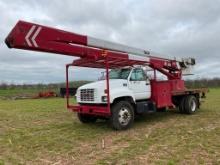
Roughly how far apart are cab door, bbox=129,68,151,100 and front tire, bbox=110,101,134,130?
2.80ft

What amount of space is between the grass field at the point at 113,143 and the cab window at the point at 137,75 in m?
1.61

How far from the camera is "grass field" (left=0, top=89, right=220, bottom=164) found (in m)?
5.59

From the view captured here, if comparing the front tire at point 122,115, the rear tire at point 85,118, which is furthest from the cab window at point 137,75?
the rear tire at point 85,118

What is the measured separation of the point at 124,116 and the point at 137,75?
1.84 m

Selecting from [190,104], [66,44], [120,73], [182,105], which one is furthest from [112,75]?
[190,104]

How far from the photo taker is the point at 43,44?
677cm

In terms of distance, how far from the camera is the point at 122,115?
8.55 meters

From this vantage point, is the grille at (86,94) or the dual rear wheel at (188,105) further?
the dual rear wheel at (188,105)

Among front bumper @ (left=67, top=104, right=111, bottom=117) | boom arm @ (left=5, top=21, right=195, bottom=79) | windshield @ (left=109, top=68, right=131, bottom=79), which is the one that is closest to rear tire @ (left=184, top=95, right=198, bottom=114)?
boom arm @ (left=5, top=21, right=195, bottom=79)

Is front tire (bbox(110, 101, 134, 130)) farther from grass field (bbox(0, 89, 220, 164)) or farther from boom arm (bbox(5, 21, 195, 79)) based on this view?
boom arm (bbox(5, 21, 195, 79))

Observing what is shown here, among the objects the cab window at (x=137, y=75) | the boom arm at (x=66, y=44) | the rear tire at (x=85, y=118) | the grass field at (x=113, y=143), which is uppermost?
the boom arm at (x=66, y=44)

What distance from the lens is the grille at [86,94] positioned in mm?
8789

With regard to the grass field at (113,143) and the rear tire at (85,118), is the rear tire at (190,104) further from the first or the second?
the rear tire at (85,118)

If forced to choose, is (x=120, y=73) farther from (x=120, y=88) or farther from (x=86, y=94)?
(x=86, y=94)
